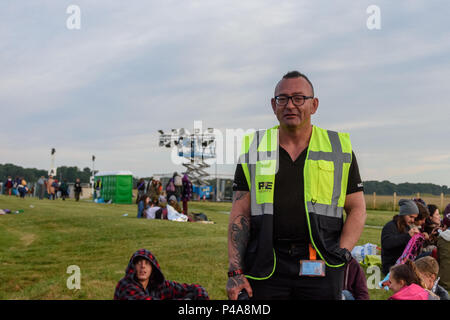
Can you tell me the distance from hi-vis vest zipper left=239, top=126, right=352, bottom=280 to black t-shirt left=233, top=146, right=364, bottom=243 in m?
0.03

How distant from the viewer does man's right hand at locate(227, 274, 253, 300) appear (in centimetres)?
298

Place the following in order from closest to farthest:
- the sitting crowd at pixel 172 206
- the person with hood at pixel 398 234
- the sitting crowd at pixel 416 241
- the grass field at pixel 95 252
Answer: the sitting crowd at pixel 416 241 → the person with hood at pixel 398 234 → the grass field at pixel 95 252 → the sitting crowd at pixel 172 206

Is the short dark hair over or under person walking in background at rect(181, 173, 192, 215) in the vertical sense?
over

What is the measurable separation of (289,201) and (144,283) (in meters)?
3.57

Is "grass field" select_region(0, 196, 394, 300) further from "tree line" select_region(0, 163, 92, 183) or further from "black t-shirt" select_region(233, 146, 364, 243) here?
"tree line" select_region(0, 163, 92, 183)

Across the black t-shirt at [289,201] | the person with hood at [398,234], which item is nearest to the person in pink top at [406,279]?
the person with hood at [398,234]

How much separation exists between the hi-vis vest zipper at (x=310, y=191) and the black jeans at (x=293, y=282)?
0.05 meters

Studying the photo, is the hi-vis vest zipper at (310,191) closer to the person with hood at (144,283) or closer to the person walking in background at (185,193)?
the person with hood at (144,283)

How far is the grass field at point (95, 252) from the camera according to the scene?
8578mm

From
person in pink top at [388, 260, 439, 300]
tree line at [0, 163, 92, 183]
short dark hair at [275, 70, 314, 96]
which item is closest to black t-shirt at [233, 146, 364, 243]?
short dark hair at [275, 70, 314, 96]

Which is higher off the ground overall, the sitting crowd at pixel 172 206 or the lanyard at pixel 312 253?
the lanyard at pixel 312 253

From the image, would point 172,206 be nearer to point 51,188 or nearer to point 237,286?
point 237,286

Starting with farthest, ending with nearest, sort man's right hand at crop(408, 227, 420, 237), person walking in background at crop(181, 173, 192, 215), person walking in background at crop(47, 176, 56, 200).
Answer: person walking in background at crop(47, 176, 56, 200) → person walking in background at crop(181, 173, 192, 215) → man's right hand at crop(408, 227, 420, 237)
